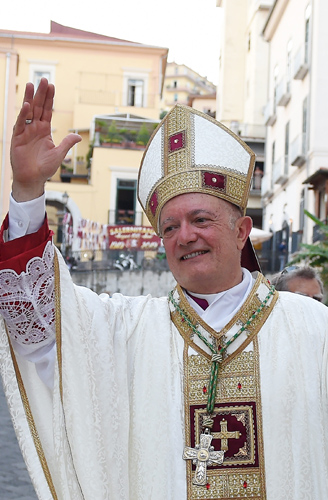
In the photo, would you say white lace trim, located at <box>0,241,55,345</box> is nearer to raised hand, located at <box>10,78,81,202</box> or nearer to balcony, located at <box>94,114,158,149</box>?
raised hand, located at <box>10,78,81,202</box>

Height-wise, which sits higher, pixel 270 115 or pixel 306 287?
pixel 270 115

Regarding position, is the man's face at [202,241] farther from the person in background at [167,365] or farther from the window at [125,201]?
the window at [125,201]

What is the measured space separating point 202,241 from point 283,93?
2512cm

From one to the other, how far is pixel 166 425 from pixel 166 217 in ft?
2.66

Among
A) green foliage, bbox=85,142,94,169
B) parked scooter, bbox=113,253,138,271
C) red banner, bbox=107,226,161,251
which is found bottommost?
parked scooter, bbox=113,253,138,271

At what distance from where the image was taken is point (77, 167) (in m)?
32.8

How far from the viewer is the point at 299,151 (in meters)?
24.2

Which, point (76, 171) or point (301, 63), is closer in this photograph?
point (301, 63)

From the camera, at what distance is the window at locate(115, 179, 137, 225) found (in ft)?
99.9

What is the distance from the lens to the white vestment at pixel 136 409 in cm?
283

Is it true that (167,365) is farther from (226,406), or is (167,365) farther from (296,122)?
(296,122)

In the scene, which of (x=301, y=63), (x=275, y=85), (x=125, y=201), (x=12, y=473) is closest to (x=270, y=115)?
(x=275, y=85)

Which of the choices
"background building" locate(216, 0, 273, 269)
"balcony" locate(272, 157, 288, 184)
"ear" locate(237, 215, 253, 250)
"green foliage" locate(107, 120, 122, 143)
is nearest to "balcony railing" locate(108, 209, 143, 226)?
"green foliage" locate(107, 120, 122, 143)

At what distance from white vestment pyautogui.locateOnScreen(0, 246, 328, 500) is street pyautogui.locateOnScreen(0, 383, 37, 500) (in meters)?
3.61
